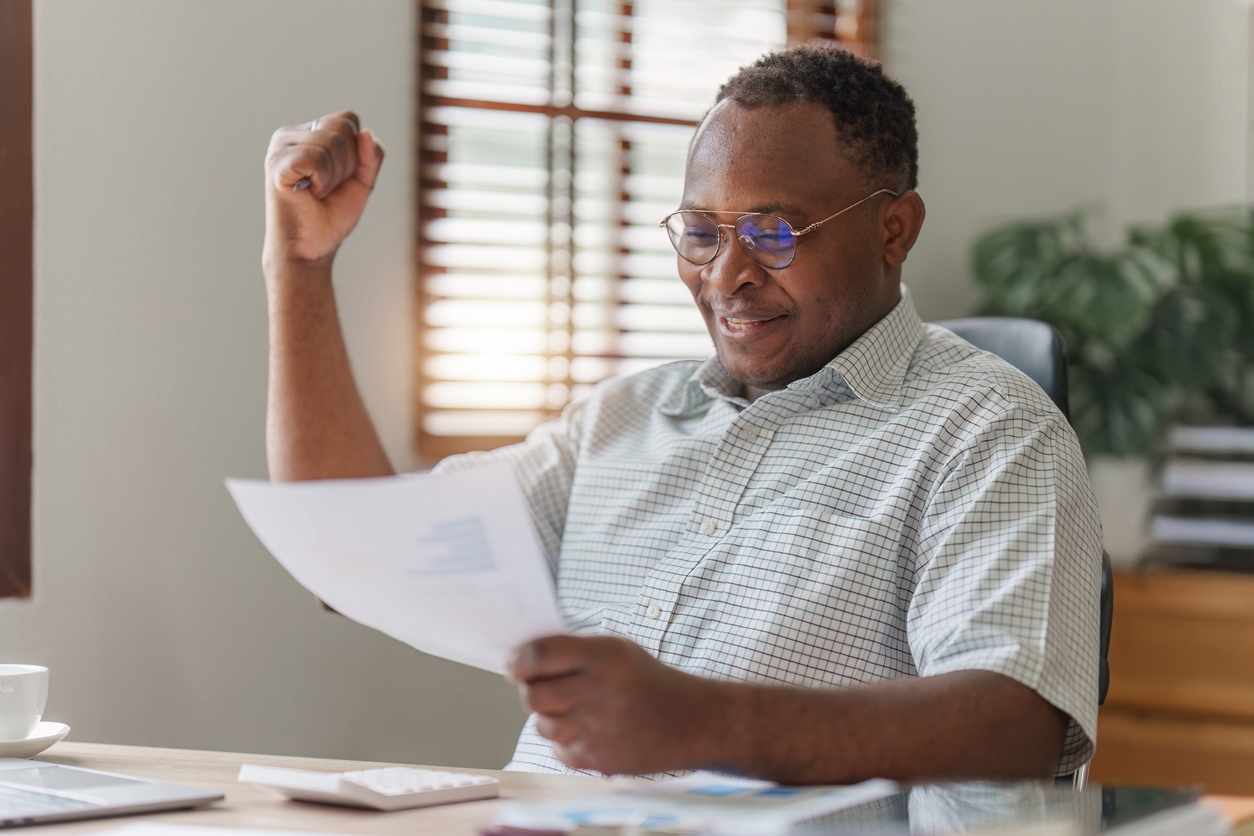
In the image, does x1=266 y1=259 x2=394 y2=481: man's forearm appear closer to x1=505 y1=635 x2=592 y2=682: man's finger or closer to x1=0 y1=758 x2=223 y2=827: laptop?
x1=0 y1=758 x2=223 y2=827: laptop

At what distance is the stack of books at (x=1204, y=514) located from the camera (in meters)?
2.55

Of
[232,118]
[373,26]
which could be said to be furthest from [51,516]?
[373,26]

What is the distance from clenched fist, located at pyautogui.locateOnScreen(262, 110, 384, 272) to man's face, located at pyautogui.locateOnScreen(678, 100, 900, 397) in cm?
40

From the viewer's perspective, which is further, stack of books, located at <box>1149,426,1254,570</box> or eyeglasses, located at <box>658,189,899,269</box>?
stack of books, located at <box>1149,426,1254,570</box>

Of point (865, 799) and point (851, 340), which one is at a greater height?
point (851, 340)

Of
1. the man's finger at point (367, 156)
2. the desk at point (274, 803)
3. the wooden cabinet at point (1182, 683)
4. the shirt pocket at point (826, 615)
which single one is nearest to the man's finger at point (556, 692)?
the desk at point (274, 803)

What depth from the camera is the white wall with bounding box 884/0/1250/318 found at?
2539 mm

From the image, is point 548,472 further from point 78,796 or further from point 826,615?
point 78,796

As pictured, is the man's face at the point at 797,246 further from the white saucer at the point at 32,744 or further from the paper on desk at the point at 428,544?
the white saucer at the point at 32,744

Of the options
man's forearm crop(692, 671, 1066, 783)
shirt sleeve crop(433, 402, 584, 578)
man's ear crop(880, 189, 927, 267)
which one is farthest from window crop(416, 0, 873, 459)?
man's forearm crop(692, 671, 1066, 783)

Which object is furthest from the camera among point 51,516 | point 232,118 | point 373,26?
point 373,26

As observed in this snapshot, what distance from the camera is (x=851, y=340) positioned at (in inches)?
55.9

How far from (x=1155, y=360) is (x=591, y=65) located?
1252 mm

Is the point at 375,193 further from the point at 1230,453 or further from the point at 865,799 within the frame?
the point at 1230,453
